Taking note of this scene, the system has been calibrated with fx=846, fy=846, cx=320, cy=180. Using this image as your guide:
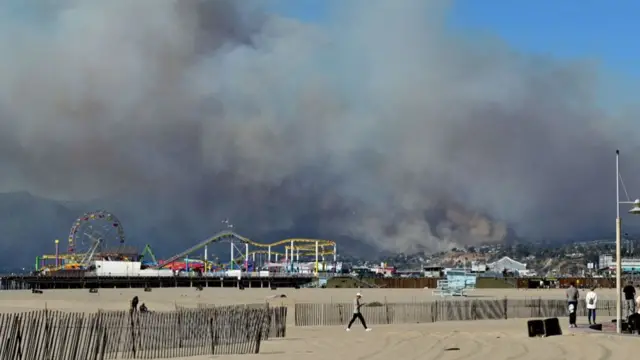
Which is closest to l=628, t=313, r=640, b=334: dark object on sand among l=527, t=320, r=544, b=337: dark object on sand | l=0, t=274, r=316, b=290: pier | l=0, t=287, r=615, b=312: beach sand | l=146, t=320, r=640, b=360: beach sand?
l=146, t=320, r=640, b=360: beach sand

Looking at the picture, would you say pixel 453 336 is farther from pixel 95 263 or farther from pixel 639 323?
pixel 95 263

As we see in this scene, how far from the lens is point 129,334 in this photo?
2420cm

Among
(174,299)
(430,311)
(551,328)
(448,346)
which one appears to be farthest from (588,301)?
(174,299)

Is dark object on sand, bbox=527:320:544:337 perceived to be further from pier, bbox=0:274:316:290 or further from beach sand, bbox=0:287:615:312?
pier, bbox=0:274:316:290

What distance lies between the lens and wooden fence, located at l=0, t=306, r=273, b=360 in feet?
67.5

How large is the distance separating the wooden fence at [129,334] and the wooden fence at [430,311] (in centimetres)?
957

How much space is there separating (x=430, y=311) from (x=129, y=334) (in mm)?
20763

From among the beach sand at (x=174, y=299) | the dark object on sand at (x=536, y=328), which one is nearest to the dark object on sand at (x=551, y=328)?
the dark object on sand at (x=536, y=328)

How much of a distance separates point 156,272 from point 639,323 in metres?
144

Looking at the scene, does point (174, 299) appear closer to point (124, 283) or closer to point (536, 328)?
point (536, 328)

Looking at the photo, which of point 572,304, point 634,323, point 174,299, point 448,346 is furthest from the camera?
point 174,299

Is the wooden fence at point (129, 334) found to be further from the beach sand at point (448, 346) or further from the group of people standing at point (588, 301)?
the group of people standing at point (588, 301)

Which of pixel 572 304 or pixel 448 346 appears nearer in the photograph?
pixel 448 346

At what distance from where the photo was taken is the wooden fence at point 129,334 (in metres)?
20.6
